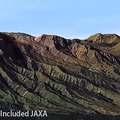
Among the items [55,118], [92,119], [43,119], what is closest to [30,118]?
[43,119]

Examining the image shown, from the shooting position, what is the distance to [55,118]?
4904 inches

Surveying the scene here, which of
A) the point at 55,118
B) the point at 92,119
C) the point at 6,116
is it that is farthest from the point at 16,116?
the point at 92,119

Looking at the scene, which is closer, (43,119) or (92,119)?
(43,119)

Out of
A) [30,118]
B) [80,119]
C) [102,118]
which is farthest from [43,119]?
[102,118]

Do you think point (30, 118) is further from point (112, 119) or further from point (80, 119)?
point (112, 119)

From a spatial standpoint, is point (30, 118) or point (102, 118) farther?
point (102, 118)

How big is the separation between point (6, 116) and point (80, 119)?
20.4 m

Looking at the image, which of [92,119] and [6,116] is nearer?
[6,116]

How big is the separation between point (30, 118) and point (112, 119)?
992 inches

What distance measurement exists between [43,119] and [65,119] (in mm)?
9422

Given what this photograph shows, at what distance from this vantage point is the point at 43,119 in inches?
4594

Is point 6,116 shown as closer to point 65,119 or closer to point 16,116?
point 16,116

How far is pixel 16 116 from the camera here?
119 metres

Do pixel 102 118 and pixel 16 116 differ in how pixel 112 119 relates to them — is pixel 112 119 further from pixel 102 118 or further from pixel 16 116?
pixel 16 116
